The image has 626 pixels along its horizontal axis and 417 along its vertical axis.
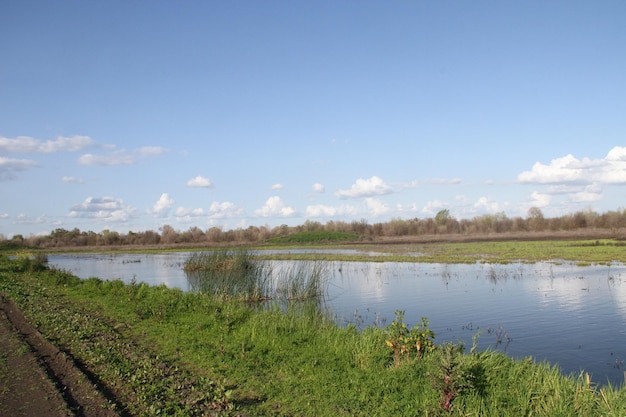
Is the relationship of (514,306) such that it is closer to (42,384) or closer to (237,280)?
(237,280)

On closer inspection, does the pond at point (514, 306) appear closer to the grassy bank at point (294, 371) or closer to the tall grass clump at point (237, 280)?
the grassy bank at point (294, 371)

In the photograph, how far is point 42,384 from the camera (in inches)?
291

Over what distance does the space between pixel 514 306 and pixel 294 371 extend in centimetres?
1219

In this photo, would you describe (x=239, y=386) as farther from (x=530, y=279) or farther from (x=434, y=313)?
(x=530, y=279)

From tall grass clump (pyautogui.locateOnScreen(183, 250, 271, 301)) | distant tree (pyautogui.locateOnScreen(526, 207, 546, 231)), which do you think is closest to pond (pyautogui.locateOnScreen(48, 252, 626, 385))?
tall grass clump (pyautogui.locateOnScreen(183, 250, 271, 301))

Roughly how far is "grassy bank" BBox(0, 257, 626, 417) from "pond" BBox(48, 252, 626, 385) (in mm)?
1685

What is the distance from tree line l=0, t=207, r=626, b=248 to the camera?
7850 cm

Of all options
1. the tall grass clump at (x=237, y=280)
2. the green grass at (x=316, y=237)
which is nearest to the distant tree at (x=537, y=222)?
the green grass at (x=316, y=237)

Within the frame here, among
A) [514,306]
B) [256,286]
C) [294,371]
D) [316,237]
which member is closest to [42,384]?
[294,371]

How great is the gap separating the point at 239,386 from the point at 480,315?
11.2 meters

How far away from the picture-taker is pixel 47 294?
1828 cm

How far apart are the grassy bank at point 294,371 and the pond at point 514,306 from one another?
5.53 feet

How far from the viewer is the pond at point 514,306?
12.1 metres

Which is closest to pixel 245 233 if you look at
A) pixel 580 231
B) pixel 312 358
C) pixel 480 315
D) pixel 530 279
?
pixel 580 231
